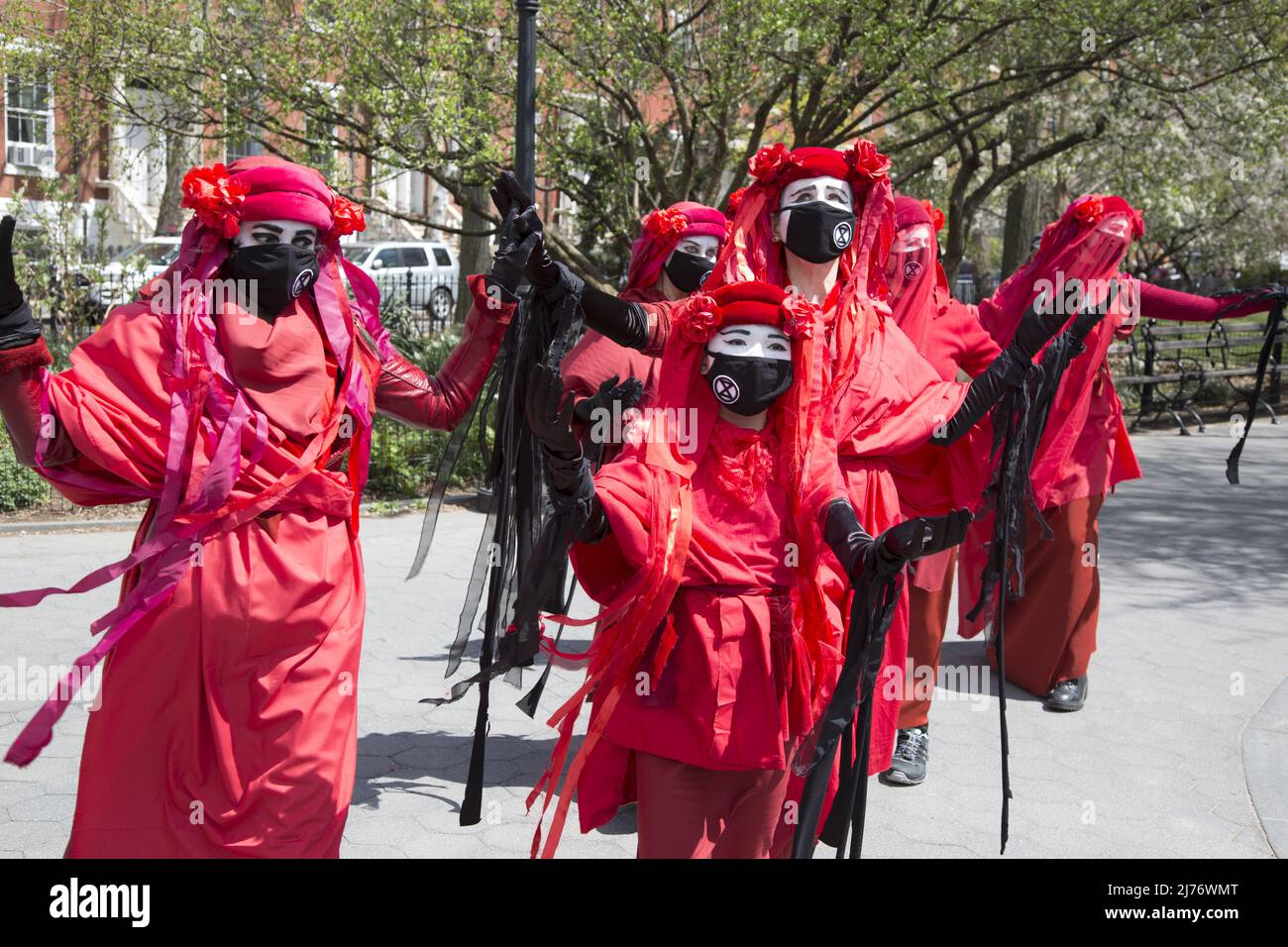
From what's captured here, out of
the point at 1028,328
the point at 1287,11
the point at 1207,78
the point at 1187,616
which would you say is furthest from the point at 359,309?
the point at 1207,78

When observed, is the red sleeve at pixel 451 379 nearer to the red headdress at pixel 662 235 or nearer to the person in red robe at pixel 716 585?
the person in red robe at pixel 716 585

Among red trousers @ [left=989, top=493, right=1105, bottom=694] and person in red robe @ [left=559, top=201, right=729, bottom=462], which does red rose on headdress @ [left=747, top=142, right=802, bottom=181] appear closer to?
person in red robe @ [left=559, top=201, right=729, bottom=462]

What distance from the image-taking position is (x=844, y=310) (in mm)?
4125

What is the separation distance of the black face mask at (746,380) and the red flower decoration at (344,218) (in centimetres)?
110

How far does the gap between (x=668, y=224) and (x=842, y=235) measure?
49.6 inches

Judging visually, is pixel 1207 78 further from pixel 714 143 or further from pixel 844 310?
pixel 844 310

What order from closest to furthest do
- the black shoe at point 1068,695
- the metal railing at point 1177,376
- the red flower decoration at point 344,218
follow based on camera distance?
1. the red flower decoration at point 344,218
2. the black shoe at point 1068,695
3. the metal railing at point 1177,376

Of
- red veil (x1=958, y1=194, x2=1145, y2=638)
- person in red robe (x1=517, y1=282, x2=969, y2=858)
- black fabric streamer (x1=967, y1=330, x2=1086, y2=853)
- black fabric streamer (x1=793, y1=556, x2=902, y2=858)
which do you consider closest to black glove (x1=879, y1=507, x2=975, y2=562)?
black fabric streamer (x1=793, y1=556, x2=902, y2=858)

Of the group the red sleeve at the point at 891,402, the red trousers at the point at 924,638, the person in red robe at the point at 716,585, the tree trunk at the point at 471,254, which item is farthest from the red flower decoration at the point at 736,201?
the tree trunk at the point at 471,254

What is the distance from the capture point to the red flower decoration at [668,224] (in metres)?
5.27

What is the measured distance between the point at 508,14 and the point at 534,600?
30.2 feet

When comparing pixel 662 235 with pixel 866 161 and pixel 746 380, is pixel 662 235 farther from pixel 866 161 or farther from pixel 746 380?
pixel 746 380

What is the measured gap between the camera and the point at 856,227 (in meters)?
4.27

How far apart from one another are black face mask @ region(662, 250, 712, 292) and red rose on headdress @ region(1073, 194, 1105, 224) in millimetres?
1799
